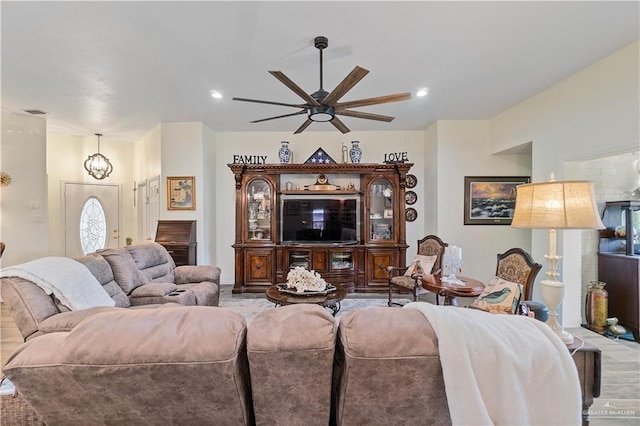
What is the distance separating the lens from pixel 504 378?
3.18 ft

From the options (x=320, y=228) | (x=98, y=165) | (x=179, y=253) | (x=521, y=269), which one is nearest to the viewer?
(x=521, y=269)

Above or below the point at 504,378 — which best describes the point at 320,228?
above

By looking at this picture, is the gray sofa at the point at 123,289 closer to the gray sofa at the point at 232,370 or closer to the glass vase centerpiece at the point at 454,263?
the gray sofa at the point at 232,370

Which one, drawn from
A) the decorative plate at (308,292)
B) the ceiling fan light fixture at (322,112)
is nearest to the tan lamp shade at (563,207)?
the ceiling fan light fixture at (322,112)

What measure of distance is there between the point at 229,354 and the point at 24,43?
3501 mm

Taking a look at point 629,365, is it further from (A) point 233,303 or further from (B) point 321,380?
(A) point 233,303

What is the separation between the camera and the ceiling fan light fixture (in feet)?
8.79

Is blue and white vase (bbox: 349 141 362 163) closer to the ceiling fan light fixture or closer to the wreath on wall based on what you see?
the ceiling fan light fixture

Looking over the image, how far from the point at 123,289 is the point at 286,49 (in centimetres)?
279

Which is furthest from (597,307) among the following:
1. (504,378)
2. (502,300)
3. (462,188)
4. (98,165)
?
(98,165)

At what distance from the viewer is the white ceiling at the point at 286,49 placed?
7.41 ft

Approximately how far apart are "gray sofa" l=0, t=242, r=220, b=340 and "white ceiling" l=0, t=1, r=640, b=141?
6.41 ft

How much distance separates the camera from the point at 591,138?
3.15m

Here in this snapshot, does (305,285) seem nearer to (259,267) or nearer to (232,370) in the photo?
(259,267)
